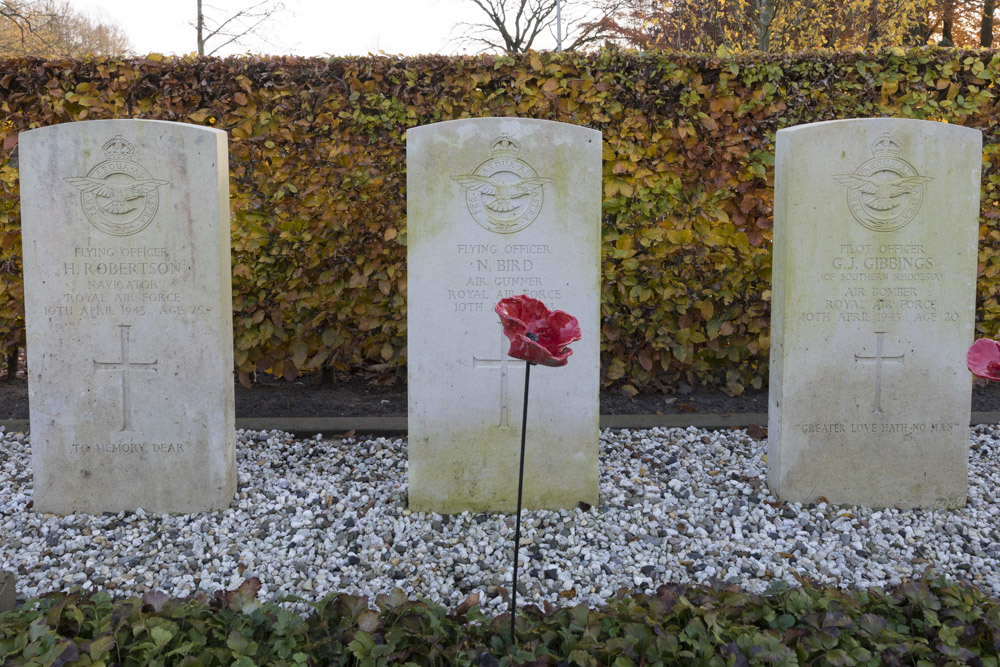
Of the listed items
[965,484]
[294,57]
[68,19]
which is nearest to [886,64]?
[965,484]

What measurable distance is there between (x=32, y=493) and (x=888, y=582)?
383 cm

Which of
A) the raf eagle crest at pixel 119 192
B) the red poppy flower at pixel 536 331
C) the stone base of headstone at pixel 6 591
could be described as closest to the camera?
the red poppy flower at pixel 536 331

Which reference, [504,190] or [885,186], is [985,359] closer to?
[885,186]

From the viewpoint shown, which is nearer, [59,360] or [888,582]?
[888,582]

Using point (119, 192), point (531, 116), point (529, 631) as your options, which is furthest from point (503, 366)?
point (531, 116)

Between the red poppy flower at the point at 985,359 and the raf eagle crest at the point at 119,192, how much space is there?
3.11 metres

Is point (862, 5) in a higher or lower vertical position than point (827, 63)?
higher

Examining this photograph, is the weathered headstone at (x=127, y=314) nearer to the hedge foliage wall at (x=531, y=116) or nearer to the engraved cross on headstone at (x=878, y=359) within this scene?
the hedge foliage wall at (x=531, y=116)

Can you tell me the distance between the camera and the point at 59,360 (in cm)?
361

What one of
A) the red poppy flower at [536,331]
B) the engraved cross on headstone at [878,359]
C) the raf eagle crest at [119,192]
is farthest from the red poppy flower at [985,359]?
the raf eagle crest at [119,192]

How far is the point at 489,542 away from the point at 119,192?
2.19 meters

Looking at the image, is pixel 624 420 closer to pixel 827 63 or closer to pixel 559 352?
pixel 827 63

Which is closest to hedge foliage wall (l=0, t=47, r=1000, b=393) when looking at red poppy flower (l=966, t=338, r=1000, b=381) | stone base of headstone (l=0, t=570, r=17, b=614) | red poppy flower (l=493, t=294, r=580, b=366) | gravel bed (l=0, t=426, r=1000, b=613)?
gravel bed (l=0, t=426, r=1000, b=613)

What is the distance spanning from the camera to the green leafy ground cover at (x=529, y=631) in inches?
88.7
